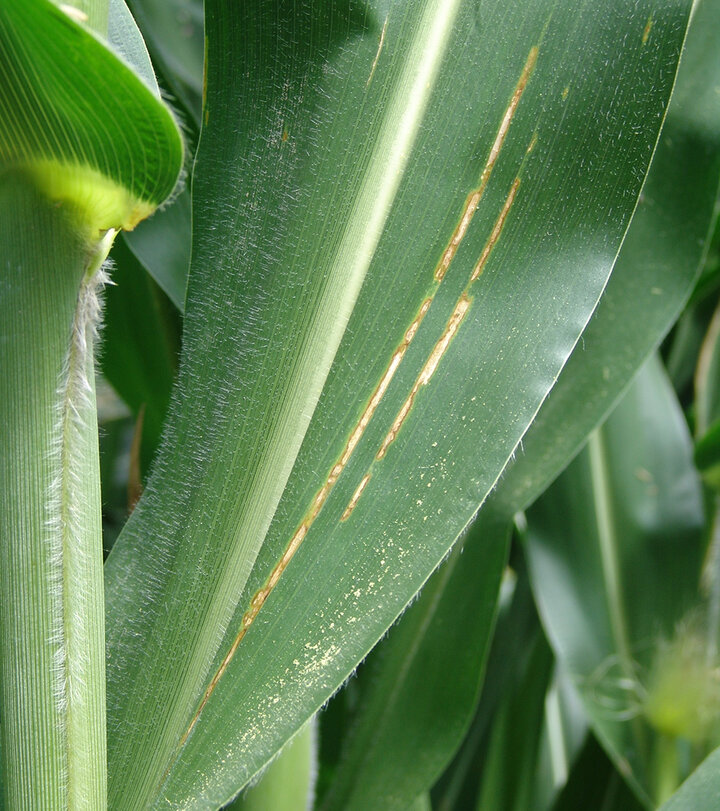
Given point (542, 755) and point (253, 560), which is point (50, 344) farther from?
point (542, 755)

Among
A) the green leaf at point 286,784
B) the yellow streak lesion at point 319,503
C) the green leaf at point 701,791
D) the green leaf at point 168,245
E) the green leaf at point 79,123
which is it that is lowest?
the green leaf at point 286,784

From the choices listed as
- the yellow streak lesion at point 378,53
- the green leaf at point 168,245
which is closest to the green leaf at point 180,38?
the green leaf at point 168,245

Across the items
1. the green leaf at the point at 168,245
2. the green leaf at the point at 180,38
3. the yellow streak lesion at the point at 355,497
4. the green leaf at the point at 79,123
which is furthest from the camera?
the green leaf at the point at 180,38

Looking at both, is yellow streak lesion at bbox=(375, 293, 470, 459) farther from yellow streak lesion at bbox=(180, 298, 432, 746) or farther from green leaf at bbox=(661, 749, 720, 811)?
green leaf at bbox=(661, 749, 720, 811)

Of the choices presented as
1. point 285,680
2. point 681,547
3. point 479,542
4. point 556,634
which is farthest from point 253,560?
point 681,547

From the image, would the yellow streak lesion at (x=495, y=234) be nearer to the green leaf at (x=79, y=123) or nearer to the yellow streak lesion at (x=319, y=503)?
the yellow streak lesion at (x=319, y=503)

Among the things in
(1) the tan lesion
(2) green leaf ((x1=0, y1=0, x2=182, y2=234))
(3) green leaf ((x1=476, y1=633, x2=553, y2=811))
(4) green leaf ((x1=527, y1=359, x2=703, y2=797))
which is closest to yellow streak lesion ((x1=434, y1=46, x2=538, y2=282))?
(1) the tan lesion

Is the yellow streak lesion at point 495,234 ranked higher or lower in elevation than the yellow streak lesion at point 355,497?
higher
